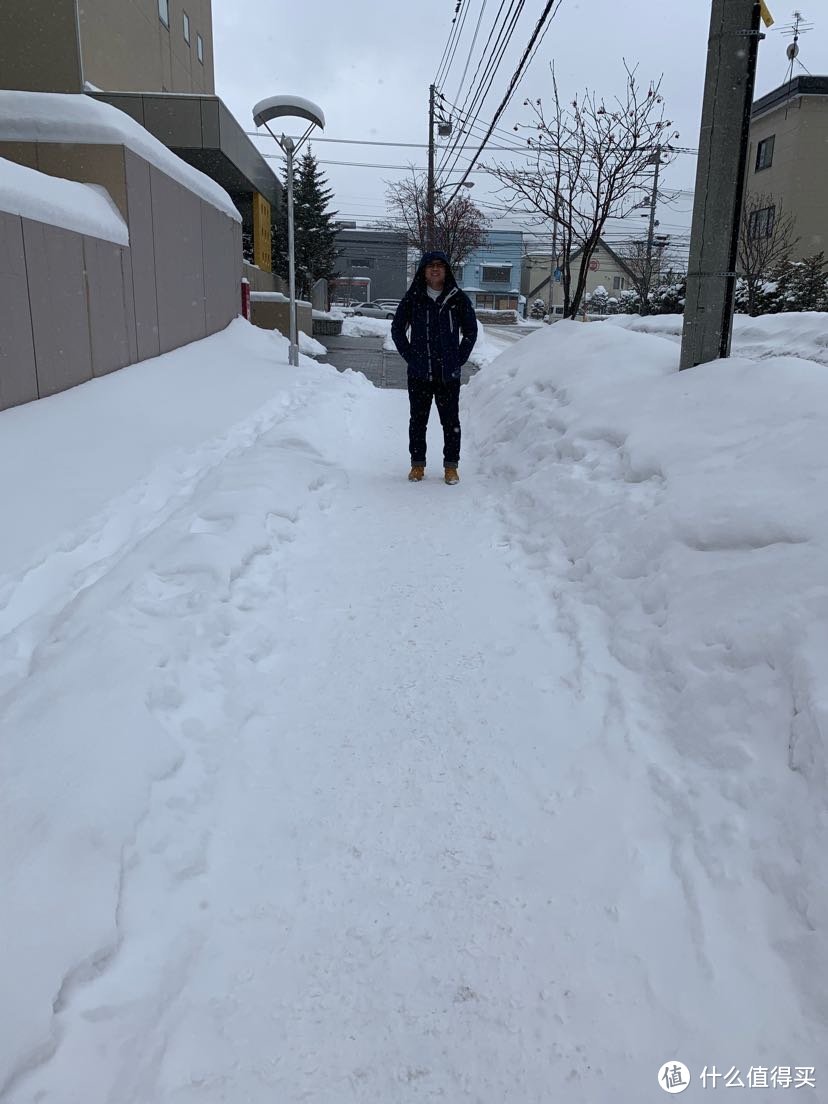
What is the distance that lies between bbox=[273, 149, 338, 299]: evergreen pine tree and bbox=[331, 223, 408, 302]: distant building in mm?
30720

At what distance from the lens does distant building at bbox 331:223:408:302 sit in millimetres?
63000

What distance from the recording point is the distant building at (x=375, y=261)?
63000 millimetres

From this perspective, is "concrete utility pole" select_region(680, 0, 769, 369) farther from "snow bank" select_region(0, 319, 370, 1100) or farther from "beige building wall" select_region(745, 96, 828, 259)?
"beige building wall" select_region(745, 96, 828, 259)

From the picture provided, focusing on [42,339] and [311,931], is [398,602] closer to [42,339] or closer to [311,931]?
[311,931]

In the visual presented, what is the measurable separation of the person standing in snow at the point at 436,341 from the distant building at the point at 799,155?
74.1 ft

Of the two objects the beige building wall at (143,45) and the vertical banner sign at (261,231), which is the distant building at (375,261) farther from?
the vertical banner sign at (261,231)

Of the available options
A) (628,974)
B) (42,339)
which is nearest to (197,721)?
(628,974)

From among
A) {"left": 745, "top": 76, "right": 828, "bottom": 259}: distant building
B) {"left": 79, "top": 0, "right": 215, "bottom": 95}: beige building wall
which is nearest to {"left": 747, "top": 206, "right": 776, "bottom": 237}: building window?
{"left": 745, "top": 76, "right": 828, "bottom": 259}: distant building

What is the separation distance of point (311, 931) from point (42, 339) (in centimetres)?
→ 561

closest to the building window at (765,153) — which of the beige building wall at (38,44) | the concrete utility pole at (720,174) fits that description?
the beige building wall at (38,44)

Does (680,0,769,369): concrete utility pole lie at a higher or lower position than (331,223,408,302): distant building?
lower

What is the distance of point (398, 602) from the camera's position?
3.86m

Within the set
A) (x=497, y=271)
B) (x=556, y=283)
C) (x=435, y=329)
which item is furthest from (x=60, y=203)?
(x=497, y=271)

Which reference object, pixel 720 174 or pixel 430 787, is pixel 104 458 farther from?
pixel 720 174
